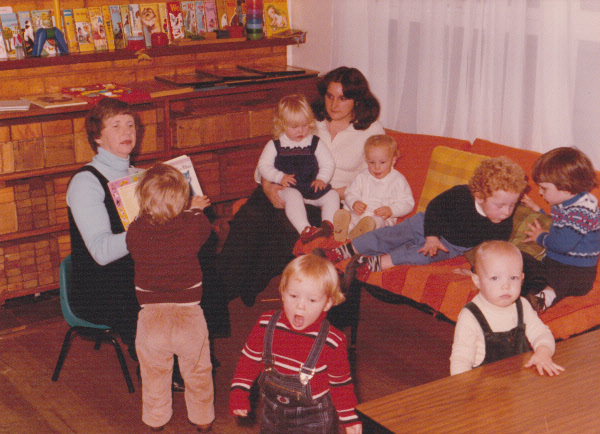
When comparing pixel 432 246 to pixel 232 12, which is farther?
pixel 232 12

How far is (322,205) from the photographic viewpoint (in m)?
4.06

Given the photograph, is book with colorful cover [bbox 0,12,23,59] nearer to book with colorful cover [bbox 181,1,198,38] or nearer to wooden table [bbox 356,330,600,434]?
book with colorful cover [bbox 181,1,198,38]

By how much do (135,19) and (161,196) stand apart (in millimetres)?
2385

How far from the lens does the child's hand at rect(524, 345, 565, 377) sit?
2.04m

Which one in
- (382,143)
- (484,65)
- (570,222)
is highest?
(484,65)

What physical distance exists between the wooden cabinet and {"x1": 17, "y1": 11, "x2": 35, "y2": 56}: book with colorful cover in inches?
19.6

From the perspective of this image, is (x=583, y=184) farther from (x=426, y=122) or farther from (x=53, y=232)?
(x=53, y=232)

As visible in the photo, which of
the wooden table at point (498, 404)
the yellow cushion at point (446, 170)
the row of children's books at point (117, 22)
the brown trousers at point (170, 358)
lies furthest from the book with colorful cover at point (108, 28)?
the wooden table at point (498, 404)

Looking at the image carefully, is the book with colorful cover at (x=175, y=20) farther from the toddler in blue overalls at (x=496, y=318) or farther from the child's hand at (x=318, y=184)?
the toddler in blue overalls at (x=496, y=318)

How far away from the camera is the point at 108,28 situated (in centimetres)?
462

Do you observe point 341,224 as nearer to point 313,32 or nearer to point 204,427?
point 204,427

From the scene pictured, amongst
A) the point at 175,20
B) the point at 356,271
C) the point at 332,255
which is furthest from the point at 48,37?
the point at 356,271

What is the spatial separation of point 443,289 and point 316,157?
126 centimetres

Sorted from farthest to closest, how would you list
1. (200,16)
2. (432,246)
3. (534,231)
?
1. (200,16)
2. (432,246)
3. (534,231)
